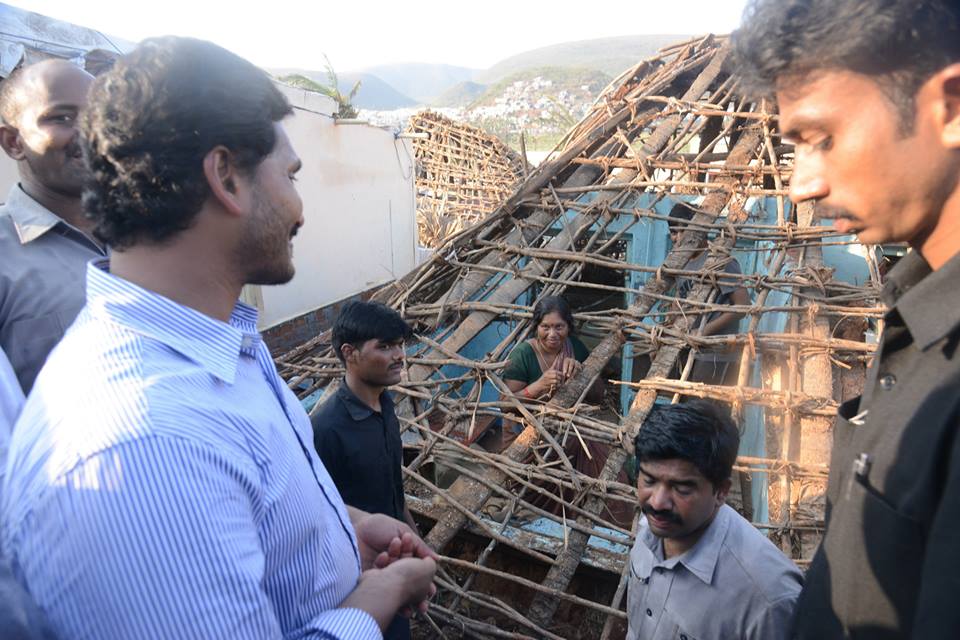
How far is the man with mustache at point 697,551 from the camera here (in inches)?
52.3

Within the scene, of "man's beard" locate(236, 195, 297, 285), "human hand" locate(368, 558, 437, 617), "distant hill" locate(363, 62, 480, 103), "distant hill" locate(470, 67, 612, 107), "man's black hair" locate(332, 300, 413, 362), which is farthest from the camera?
"distant hill" locate(363, 62, 480, 103)

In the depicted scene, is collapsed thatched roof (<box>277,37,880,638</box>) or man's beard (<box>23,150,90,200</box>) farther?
collapsed thatched roof (<box>277,37,880,638</box>)

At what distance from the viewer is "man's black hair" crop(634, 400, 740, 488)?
1.50 meters

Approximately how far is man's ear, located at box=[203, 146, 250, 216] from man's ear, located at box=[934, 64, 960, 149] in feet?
3.31

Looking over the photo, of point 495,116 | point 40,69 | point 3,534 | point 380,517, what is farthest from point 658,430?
point 495,116

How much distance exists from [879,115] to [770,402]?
189cm

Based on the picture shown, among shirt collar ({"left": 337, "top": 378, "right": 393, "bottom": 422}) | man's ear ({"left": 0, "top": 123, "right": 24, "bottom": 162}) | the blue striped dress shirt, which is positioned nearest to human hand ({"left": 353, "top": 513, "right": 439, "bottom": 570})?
the blue striped dress shirt

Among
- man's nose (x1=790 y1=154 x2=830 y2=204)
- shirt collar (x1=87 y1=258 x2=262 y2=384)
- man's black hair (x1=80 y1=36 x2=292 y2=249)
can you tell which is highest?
man's black hair (x1=80 y1=36 x2=292 y2=249)

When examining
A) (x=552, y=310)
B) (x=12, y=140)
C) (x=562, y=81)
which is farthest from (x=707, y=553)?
(x=562, y=81)

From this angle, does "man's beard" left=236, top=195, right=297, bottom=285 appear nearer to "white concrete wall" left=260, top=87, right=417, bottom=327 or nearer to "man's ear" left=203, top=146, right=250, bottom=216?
"man's ear" left=203, top=146, right=250, bottom=216

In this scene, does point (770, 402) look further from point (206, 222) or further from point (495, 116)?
point (495, 116)

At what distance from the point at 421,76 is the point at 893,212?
263ft

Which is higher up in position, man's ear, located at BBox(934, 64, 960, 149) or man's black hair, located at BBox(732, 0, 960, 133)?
man's black hair, located at BBox(732, 0, 960, 133)

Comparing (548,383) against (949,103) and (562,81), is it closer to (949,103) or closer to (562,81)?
(949,103)
